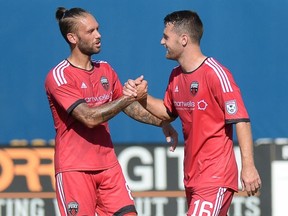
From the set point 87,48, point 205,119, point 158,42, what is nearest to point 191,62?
point 205,119

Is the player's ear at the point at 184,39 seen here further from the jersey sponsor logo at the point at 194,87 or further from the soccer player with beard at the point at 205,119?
the jersey sponsor logo at the point at 194,87

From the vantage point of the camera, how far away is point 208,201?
20.1ft

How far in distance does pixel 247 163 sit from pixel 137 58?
2.29 metres

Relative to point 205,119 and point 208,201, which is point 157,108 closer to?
point 205,119

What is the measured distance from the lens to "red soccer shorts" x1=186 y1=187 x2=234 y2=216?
6117 millimetres

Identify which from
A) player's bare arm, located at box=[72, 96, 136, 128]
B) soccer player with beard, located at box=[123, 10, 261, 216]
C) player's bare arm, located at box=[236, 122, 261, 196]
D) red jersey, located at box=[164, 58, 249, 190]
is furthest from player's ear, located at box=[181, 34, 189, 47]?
player's bare arm, located at box=[236, 122, 261, 196]

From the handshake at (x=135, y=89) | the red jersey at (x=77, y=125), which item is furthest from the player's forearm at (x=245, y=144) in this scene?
the red jersey at (x=77, y=125)

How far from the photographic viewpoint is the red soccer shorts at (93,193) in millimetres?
6574

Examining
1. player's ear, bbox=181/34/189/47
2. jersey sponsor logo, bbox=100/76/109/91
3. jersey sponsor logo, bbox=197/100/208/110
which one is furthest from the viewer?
jersey sponsor logo, bbox=100/76/109/91

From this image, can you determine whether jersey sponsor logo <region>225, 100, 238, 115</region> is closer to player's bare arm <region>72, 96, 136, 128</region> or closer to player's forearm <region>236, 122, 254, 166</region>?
player's forearm <region>236, 122, 254, 166</region>

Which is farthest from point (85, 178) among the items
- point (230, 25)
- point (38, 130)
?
point (230, 25)

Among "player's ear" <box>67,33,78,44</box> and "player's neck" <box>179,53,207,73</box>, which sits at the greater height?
"player's ear" <box>67,33,78,44</box>

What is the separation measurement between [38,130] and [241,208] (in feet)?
5.75

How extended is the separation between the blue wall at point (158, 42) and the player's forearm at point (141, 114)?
1.03 metres
